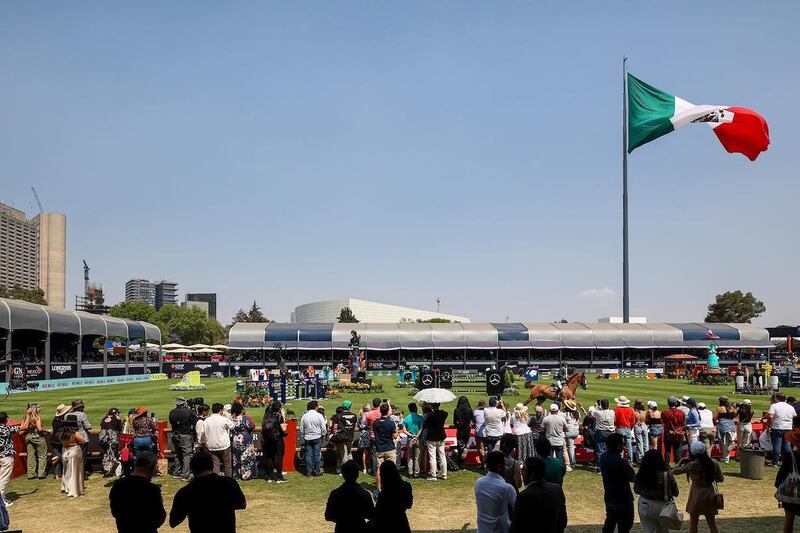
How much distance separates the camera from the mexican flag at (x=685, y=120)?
27906 millimetres

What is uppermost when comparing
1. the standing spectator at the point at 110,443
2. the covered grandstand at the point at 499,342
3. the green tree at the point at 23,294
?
the green tree at the point at 23,294

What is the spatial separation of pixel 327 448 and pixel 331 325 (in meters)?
61.6

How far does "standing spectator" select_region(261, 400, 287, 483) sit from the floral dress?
31 centimetres

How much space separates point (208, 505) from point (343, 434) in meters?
9.75

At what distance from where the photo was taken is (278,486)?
14.7m

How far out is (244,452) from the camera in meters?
15.4

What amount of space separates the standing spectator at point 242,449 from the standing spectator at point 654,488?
31.7ft

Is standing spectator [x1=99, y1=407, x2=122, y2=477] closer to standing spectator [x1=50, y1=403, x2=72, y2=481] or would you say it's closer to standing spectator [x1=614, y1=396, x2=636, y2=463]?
standing spectator [x1=50, y1=403, x2=72, y2=481]

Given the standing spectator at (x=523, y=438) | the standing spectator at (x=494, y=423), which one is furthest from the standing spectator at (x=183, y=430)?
the standing spectator at (x=523, y=438)

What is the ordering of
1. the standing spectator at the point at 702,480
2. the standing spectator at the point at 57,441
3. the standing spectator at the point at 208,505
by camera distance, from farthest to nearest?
the standing spectator at the point at 57,441, the standing spectator at the point at 702,480, the standing spectator at the point at 208,505

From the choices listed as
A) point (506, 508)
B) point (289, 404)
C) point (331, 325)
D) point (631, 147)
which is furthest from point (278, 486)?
point (331, 325)

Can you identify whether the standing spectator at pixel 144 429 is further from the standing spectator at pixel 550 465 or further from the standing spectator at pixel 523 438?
the standing spectator at pixel 550 465

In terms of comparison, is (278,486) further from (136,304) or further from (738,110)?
(136,304)

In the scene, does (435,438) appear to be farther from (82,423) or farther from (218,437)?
(82,423)
